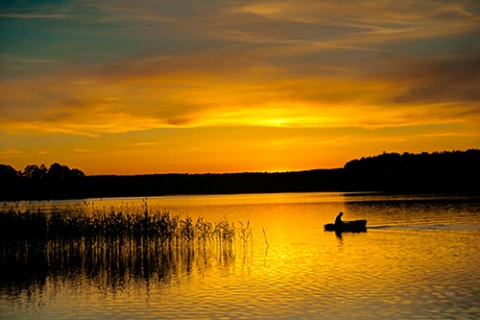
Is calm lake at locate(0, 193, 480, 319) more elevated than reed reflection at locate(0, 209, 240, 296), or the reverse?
reed reflection at locate(0, 209, 240, 296)

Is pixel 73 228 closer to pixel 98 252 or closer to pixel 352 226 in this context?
pixel 98 252

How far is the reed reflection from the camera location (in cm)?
2434

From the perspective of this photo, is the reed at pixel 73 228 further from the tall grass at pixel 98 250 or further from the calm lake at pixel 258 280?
the calm lake at pixel 258 280

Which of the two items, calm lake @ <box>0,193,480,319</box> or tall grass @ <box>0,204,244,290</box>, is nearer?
calm lake @ <box>0,193,480,319</box>

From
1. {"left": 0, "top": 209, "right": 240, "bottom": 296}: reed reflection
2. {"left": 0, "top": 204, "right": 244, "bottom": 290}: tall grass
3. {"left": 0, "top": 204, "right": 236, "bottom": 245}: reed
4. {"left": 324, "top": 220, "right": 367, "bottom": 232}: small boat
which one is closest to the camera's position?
{"left": 0, "top": 209, "right": 240, "bottom": 296}: reed reflection

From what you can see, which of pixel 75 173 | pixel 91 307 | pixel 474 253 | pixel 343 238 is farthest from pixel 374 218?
pixel 75 173

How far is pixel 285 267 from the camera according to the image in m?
25.0

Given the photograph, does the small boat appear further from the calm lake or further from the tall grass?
the tall grass

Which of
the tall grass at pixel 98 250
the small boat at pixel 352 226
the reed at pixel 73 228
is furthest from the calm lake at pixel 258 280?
the small boat at pixel 352 226

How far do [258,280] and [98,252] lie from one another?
1062cm

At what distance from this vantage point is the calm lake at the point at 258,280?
17.1 meters

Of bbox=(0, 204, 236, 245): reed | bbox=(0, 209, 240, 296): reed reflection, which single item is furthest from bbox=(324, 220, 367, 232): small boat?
bbox=(0, 204, 236, 245): reed

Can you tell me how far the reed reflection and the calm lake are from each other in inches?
3.0

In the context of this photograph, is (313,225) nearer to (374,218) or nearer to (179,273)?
(374,218)
